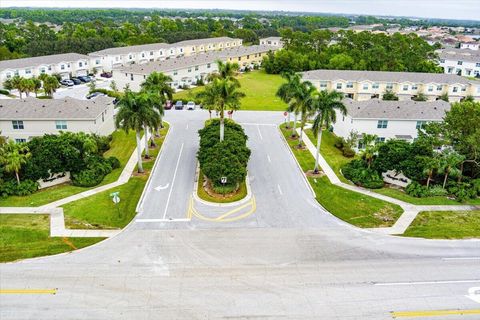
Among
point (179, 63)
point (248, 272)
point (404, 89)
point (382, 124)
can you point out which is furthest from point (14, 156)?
point (404, 89)

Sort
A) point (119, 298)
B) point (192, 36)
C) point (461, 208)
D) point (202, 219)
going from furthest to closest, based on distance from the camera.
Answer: point (192, 36), point (461, 208), point (202, 219), point (119, 298)

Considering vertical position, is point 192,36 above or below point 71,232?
above

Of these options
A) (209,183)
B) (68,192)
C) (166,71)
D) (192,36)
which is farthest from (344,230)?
(192,36)

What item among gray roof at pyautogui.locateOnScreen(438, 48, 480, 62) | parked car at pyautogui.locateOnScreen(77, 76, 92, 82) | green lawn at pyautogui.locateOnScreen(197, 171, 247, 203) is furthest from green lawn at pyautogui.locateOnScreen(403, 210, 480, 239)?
gray roof at pyautogui.locateOnScreen(438, 48, 480, 62)

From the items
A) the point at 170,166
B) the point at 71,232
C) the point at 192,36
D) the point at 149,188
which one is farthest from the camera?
the point at 192,36

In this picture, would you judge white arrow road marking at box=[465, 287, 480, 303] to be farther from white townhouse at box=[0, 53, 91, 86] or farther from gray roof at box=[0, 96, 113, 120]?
white townhouse at box=[0, 53, 91, 86]

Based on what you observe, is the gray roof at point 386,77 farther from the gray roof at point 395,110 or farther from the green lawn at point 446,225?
the green lawn at point 446,225

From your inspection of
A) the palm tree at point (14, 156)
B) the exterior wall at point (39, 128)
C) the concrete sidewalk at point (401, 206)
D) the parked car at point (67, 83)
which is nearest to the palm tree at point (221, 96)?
the concrete sidewalk at point (401, 206)

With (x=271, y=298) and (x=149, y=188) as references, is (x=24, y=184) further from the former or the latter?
(x=271, y=298)
